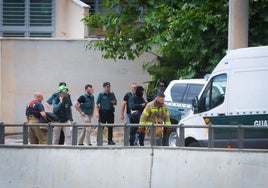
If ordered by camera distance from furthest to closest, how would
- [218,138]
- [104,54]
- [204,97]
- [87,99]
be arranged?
[104,54] → [87,99] → [204,97] → [218,138]

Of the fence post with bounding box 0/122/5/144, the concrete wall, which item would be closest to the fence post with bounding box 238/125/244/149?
the concrete wall

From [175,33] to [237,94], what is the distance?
7.99 meters

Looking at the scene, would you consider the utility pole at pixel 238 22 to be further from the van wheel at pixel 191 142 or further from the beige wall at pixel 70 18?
the beige wall at pixel 70 18

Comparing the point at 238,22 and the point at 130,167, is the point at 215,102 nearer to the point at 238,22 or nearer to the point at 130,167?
the point at 130,167

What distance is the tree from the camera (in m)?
25.9

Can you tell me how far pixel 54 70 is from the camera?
30750mm

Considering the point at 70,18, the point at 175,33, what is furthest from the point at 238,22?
the point at 70,18

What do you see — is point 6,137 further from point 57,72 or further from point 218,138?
point 57,72

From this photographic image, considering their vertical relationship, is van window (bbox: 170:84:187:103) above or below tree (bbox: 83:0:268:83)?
below

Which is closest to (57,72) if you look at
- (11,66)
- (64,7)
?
(11,66)

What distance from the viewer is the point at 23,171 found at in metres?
17.6

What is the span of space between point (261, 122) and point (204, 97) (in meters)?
2.01

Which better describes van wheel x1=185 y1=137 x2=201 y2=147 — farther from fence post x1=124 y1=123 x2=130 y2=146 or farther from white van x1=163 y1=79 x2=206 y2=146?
white van x1=163 y1=79 x2=206 y2=146

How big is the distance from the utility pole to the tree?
185 cm
